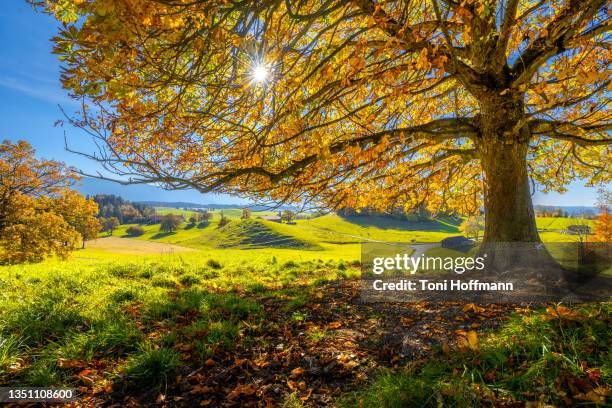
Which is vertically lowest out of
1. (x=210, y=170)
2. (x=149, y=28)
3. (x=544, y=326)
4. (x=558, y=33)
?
(x=544, y=326)

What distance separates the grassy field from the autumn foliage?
2525 centimetres

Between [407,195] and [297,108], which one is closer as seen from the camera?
[297,108]

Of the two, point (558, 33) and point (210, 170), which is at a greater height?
point (558, 33)

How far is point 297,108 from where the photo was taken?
6.03 meters

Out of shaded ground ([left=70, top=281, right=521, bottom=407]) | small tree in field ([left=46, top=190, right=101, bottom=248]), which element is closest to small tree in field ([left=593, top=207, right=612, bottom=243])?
shaded ground ([left=70, top=281, right=521, bottom=407])

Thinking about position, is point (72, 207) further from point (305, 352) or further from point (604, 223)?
point (604, 223)

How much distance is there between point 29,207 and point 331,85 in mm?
33695

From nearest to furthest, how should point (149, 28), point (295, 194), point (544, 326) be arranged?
point (544, 326), point (149, 28), point (295, 194)

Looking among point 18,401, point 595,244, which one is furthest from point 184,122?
point 595,244

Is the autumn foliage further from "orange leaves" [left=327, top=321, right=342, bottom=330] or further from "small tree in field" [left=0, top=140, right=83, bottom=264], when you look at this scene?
"orange leaves" [left=327, top=321, right=342, bottom=330]

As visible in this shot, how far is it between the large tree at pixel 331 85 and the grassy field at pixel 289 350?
2804 mm

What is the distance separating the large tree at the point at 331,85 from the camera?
13.5ft

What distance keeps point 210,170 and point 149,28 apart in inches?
155

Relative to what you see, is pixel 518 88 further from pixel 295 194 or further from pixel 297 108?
pixel 295 194
